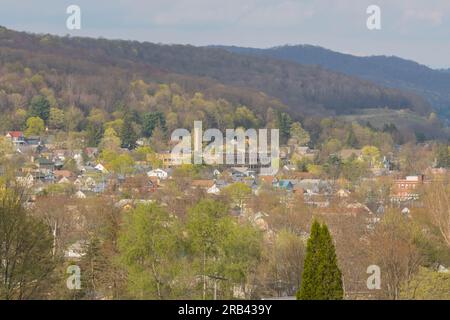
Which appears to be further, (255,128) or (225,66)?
(225,66)

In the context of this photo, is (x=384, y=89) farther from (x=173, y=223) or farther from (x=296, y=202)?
(x=173, y=223)

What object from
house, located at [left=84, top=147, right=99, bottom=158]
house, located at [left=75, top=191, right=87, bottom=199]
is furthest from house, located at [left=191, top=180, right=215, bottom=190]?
house, located at [left=84, top=147, right=99, bottom=158]

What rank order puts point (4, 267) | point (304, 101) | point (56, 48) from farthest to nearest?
1. point (304, 101)
2. point (56, 48)
3. point (4, 267)

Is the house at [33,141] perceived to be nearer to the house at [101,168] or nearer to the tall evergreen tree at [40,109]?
the tall evergreen tree at [40,109]

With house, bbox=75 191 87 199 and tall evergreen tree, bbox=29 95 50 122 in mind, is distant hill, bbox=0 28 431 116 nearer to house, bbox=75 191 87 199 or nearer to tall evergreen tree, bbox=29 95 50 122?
tall evergreen tree, bbox=29 95 50 122

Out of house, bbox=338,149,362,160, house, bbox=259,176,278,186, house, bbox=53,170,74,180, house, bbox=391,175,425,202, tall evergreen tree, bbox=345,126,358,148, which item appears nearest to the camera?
house, bbox=391,175,425,202

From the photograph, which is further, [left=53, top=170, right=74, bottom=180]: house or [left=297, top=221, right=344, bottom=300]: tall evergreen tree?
[left=53, top=170, right=74, bottom=180]: house

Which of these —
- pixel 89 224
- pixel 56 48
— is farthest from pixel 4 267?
pixel 56 48
